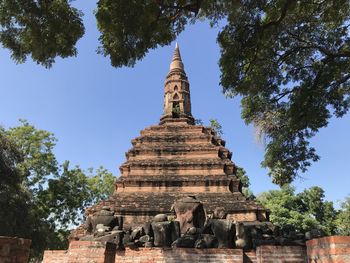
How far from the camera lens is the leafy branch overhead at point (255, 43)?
8.26m

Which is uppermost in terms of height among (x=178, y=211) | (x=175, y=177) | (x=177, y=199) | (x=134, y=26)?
(x=134, y=26)

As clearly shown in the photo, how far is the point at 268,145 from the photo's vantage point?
12.0 m

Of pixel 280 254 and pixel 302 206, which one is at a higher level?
pixel 302 206

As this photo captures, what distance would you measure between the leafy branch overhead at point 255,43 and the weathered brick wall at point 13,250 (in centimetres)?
495

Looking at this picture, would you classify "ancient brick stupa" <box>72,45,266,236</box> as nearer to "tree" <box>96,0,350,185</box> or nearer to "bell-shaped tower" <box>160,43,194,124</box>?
"bell-shaped tower" <box>160,43,194,124</box>

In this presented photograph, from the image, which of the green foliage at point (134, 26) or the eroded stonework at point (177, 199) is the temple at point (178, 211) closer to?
the eroded stonework at point (177, 199)

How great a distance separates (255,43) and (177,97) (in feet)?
56.8

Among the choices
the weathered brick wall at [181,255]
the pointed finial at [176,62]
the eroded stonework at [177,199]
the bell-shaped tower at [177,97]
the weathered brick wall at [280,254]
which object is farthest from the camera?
the pointed finial at [176,62]

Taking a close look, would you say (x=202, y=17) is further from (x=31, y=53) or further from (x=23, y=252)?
(x=23, y=252)

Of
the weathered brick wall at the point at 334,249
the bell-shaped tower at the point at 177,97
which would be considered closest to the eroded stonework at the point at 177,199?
the bell-shaped tower at the point at 177,97

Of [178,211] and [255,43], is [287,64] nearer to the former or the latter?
[255,43]

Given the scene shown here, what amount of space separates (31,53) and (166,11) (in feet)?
12.6

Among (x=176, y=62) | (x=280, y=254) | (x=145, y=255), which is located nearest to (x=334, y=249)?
(x=280, y=254)

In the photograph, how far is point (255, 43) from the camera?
385 inches
